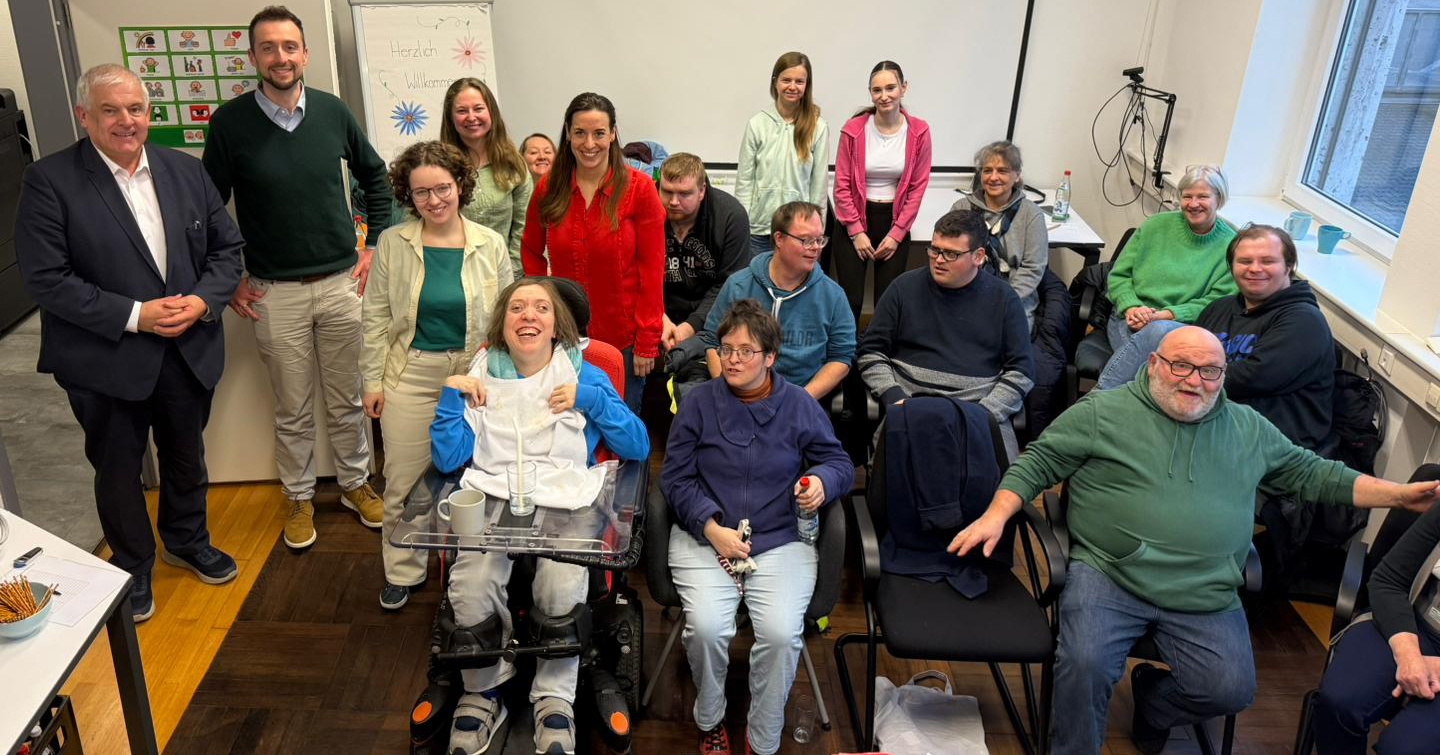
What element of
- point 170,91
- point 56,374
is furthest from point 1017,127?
point 56,374

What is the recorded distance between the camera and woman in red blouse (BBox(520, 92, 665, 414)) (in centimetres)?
342

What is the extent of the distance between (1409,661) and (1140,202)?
11.7 ft

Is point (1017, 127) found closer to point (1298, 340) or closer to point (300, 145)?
point (1298, 340)

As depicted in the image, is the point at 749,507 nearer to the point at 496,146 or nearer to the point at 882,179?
the point at 496,146

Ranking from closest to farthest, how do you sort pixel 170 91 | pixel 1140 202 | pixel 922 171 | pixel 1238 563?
1. pixel 1238 563
2. pixel 170 91
3. pixel 922 171
4. pixel 1140 202

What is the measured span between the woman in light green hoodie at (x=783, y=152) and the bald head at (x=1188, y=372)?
7.50 feet

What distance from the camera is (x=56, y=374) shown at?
10.3 ft

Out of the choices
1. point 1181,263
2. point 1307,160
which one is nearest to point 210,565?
point 1181,263

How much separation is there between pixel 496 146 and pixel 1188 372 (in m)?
2.62

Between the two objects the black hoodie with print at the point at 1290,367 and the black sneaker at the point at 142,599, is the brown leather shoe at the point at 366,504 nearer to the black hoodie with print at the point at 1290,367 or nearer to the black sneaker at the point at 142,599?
the black sneaker at the point at 142,599

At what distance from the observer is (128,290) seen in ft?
10.1

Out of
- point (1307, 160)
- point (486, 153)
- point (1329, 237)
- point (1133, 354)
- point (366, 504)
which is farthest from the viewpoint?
point (1307, 160)

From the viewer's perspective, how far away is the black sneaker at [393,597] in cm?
352

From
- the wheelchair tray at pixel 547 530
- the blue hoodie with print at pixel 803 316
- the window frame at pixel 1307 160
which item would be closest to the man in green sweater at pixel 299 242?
the wheelchair tray at pixel 547 530
